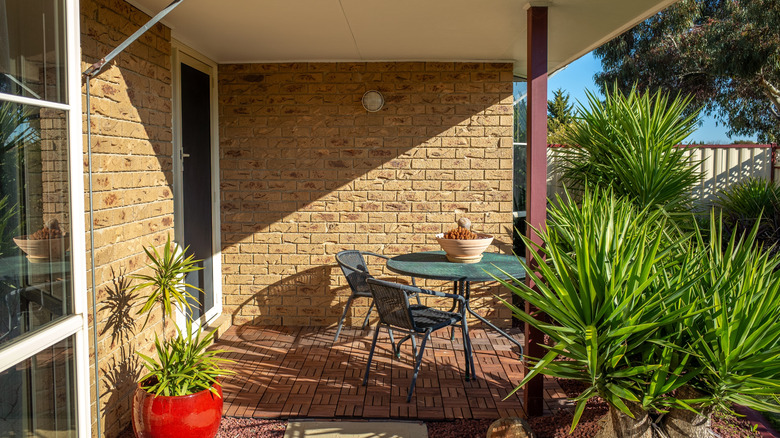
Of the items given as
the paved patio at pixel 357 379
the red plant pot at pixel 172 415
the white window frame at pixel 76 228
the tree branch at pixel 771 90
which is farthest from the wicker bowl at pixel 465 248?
the tree branch at pixel 771 90

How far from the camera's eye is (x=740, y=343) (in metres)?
2.40

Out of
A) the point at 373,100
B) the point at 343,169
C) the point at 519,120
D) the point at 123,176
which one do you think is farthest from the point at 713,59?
the point at 123,176

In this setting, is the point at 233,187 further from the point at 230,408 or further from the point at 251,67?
the point at 230,408

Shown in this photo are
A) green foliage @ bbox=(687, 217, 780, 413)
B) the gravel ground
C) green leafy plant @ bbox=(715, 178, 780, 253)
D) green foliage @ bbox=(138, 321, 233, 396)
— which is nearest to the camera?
green foliage @ bbox=(687, 217, 780, 413)

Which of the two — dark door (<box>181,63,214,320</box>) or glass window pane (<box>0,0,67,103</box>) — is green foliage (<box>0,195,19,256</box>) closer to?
glass window pane (<box>0,0,67,103</box>)

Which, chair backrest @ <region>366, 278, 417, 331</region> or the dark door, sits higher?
the dark door

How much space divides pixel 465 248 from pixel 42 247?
9.40 ft

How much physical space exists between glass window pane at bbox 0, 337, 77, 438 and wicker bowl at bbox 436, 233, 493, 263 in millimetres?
2703

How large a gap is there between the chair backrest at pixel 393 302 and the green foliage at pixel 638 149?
6.15 ft

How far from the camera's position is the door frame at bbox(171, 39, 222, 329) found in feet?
15.4

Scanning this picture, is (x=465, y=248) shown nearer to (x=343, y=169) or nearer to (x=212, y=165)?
(x=343, y=169)

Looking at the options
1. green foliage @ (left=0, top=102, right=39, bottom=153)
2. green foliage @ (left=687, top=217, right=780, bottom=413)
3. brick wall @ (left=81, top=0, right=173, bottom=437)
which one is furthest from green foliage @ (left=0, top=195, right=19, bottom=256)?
green foliage @ (left=687, top=217, right=780, bottom=413)

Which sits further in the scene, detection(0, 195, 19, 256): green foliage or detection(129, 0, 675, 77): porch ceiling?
detection(129, 0, 675, 77): porch ceiling

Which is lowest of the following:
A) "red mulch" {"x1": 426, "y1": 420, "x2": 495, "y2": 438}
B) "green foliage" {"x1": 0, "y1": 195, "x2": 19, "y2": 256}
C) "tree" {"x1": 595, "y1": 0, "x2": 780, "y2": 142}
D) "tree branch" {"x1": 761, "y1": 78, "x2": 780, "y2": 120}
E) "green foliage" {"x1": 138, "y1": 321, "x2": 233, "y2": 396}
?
"red mulch" {"x1": 426, "y1": 420, "x2": 495, "y2": 438}
